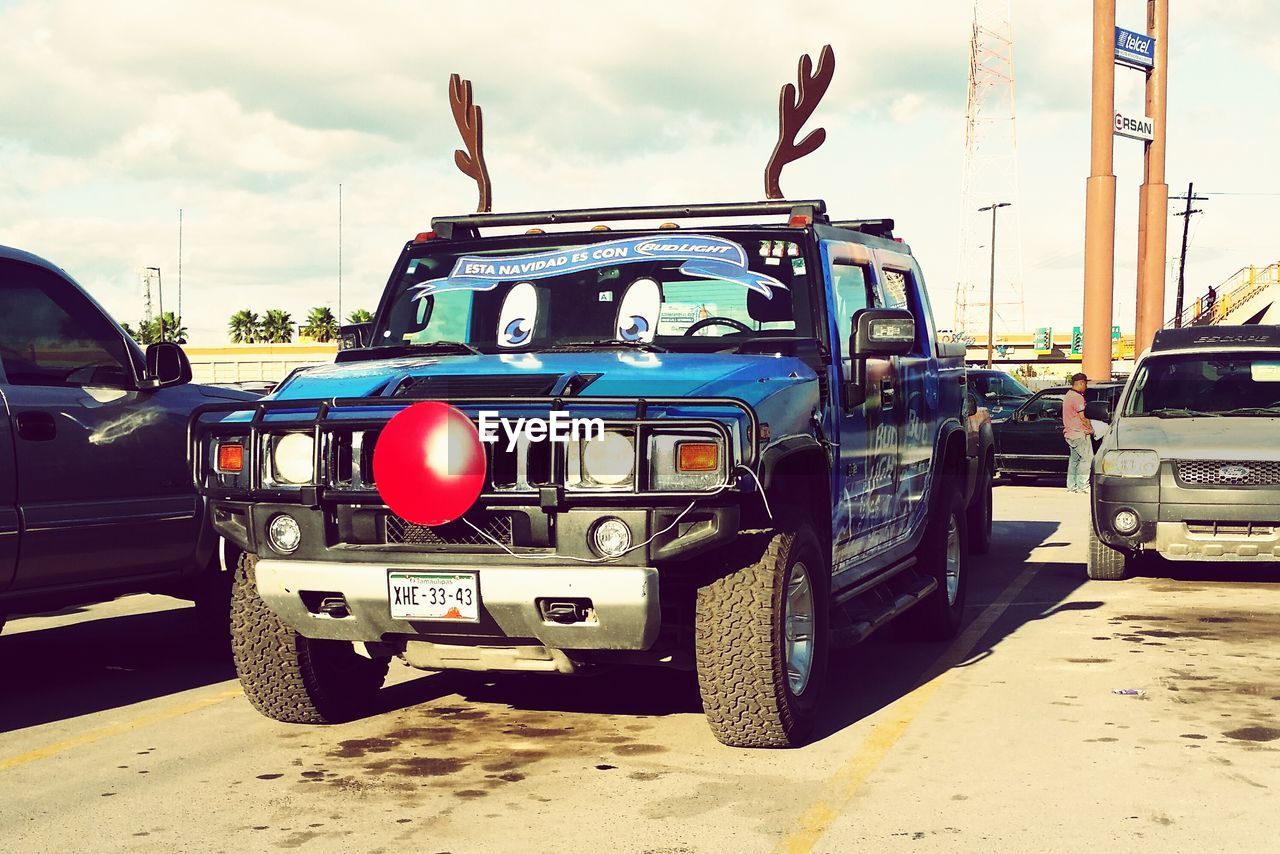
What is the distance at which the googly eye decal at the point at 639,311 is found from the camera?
6324 mm

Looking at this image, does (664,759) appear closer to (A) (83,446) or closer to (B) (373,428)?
(B) (373,428)

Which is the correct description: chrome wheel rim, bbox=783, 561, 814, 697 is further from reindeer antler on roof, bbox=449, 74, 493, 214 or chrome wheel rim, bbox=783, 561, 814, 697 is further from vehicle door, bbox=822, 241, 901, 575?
reindeer antler on roof, bbox=449, 74, 493, 214

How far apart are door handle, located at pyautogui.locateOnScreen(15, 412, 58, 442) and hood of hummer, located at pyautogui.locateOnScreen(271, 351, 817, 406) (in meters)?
1.26

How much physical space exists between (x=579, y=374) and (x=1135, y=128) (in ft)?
111

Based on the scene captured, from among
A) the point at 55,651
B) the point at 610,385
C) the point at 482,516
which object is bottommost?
the point at 55,651

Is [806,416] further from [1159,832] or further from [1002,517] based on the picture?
[1002,517]

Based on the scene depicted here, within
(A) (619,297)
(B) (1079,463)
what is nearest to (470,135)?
(A) (619,297)

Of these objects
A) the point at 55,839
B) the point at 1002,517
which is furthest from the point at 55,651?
the point at 1002,517

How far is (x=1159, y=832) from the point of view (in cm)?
464

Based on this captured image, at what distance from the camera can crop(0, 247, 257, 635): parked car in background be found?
6406 millimetres

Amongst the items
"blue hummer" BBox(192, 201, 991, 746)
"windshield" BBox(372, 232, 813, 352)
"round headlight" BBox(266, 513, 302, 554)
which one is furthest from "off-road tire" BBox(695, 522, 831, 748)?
"round headlight" BBox(266, 513, 302, 554)

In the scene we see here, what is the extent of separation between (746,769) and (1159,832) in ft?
4.78

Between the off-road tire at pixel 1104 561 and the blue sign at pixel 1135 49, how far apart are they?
2673cm

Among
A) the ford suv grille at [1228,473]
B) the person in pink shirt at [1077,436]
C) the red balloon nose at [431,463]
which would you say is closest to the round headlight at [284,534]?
the red balloon nose at [431,463]
